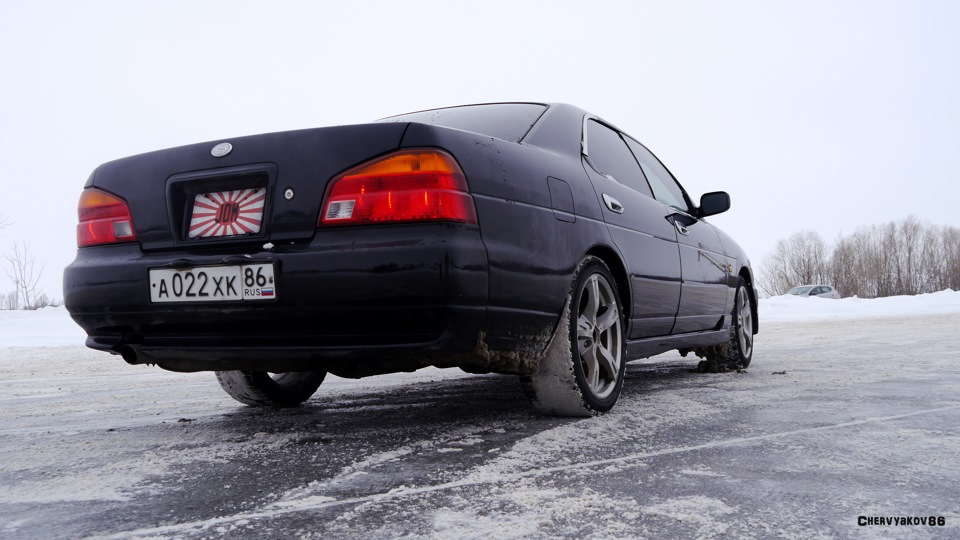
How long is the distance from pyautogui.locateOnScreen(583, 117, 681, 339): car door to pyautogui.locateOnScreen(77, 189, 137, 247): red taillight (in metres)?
1.94

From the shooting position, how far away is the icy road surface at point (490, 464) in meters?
1.83

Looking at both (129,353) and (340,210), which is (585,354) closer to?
(340,210)

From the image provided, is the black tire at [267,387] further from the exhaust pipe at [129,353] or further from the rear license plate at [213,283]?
the rear license plate at [213,283]

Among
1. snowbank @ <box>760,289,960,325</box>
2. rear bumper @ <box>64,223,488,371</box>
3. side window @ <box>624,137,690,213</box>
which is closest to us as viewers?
rear bumper @ <box>64,223,488,371</box>

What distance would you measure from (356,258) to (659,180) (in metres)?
2.88

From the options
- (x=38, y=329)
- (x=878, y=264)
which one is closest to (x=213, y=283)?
(x=38, y=329)

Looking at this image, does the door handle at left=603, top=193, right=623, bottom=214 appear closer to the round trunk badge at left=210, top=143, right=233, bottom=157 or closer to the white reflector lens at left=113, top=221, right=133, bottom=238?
the round trunk badge at left=210, top=143, right=233, bottom=157

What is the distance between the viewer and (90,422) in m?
3.68

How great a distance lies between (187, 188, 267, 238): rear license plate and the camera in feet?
8.71

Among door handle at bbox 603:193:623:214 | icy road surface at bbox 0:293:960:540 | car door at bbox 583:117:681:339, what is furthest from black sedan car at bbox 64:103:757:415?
icy road surface at bbox 0:293:960:540

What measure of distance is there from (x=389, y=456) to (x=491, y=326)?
55 cm

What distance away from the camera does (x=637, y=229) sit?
3.82m

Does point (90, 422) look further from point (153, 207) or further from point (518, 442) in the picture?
point (518, 442)

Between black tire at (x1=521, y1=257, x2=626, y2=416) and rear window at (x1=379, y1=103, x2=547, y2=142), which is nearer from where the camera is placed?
black tire at (x1=521, y1=257, x2=626, y2=416)
